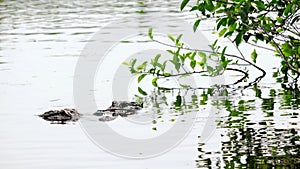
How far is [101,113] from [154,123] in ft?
3.77

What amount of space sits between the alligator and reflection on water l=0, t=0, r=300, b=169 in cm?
26

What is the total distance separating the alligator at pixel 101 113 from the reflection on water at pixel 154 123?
255 mm

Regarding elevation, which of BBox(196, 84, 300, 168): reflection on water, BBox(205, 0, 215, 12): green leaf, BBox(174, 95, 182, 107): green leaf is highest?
BBox(205, 0, 215, 12): green leaf

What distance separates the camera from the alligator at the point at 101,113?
41.0ft

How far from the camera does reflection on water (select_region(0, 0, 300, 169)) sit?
9867 millimetres

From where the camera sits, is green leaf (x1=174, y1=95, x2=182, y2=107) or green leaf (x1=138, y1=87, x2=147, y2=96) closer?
green leaf (x1=174, y1=95, x2=182, y2=107)

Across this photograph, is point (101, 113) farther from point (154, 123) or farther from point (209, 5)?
point (209, 5)

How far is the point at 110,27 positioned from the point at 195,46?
5882 mm

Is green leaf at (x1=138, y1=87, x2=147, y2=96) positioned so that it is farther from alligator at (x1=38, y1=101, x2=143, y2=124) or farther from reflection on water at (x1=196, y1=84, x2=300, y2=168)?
reflection on water at (x1=196, y1=84, x2=300, y2=168)

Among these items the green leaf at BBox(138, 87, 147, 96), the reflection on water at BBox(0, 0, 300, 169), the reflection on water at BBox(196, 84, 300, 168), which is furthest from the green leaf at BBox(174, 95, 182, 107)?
the reflection on water at BBox(196, 84, 300, 168)

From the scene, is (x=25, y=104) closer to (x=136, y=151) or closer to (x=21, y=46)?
(x=136, y=151)

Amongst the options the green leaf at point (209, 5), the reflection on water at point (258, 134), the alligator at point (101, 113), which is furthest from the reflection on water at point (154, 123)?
the green leaf at point (209, 5)

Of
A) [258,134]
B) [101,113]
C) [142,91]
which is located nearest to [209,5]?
[258,134]

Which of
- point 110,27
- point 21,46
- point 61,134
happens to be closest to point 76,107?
point 61,134
